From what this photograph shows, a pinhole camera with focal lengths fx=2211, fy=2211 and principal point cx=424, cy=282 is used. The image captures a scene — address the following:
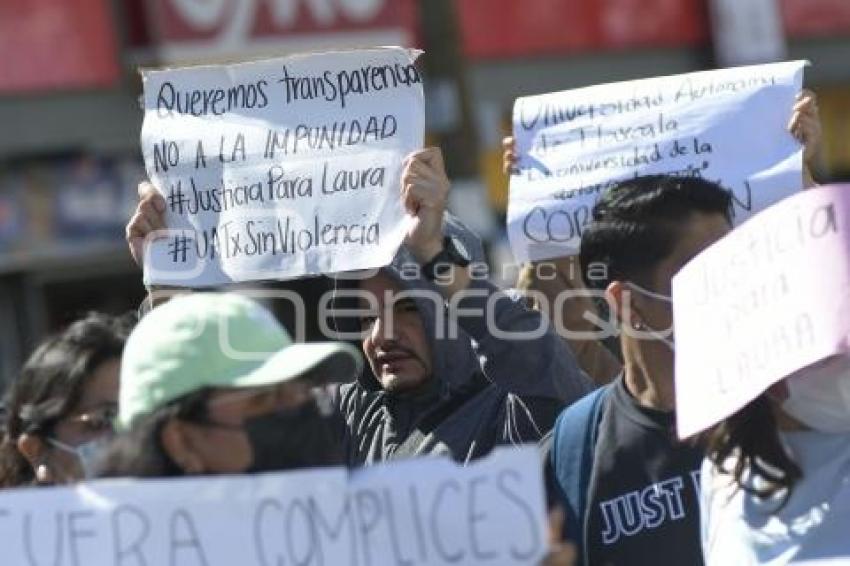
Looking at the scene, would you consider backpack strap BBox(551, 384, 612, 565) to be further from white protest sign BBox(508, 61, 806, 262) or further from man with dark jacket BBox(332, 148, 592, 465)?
white protest sign BBox(508, 61, 806, 262)

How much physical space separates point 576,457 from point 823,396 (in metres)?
0.65

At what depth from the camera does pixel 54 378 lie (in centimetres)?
354

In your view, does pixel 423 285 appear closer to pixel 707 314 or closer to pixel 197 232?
pixel 197 232

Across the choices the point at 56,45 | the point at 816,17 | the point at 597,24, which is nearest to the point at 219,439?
the point at 56,45

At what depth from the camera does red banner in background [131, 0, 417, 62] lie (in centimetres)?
1246

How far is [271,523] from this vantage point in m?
2.98

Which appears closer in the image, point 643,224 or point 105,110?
point 643,224

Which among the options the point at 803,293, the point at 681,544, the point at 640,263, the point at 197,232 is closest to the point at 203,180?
the point at 197,232

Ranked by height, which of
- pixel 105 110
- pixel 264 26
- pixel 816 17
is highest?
pixel 264 26

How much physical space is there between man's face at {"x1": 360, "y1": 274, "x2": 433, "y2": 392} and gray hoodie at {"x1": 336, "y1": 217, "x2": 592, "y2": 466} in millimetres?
25

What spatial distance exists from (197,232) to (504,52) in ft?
33.8

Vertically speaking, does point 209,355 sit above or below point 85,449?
above

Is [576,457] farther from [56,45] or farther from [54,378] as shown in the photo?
[56,45]

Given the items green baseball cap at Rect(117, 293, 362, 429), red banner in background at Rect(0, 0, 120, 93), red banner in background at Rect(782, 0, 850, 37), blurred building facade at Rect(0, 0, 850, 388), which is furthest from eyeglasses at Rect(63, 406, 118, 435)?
red banner in background at Rect(782, 0, 850, 37)
